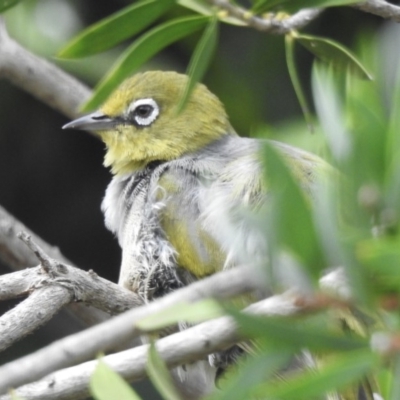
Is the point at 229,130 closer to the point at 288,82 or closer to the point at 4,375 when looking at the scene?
the point at 288,82

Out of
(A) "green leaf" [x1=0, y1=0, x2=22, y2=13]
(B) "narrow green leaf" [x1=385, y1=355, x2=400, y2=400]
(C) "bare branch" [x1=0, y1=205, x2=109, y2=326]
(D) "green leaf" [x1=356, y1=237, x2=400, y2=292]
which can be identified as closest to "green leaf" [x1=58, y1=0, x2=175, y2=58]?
(A) "green leaf" [x1=0, y1=0, x2=22, y2=13]

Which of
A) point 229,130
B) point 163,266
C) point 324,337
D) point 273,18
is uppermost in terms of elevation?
point 273,18

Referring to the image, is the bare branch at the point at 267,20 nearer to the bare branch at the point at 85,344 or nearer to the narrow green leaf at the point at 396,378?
the bare branch at the point at 85,344

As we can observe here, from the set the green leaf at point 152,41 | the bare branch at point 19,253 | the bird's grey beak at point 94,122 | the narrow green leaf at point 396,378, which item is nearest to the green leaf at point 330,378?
the narrow green leaf at point 396,378

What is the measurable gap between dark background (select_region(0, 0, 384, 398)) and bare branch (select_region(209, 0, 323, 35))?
1894 mm

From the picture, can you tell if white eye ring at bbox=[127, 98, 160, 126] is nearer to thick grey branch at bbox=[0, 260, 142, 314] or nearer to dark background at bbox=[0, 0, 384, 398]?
dark background at bbox=[0, 0, 384, 398]

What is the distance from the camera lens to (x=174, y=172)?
3.64 m

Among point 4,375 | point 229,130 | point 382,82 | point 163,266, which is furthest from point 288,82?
point 4,375

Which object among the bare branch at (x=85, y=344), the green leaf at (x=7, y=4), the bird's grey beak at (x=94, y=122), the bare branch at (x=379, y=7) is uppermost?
the bare branch at (x=379, y=7)

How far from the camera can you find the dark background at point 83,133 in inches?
177

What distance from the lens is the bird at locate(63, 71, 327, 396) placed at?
3094mm

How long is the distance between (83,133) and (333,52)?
112 inches

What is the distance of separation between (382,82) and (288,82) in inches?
124

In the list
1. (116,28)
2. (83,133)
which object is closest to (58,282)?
(116,28)
